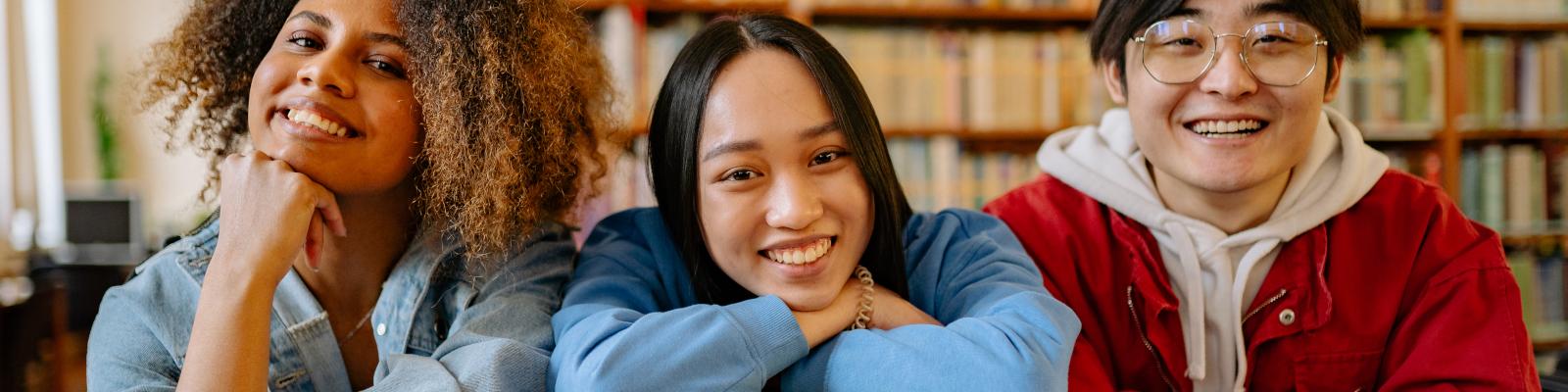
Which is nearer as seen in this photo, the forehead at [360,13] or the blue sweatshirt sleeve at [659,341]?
the blue sweatshirt sleeve at [659,341]

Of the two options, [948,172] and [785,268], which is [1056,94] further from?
[785,268]

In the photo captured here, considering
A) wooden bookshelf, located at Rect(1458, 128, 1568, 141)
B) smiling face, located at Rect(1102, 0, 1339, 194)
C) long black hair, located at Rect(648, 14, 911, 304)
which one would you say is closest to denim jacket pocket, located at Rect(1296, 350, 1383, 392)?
smiling face, located at Rect(1102, 0, 1339, 194)

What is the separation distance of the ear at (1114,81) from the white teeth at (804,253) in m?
0.60

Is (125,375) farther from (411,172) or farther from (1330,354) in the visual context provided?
(1330,354)

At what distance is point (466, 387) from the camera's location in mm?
1013

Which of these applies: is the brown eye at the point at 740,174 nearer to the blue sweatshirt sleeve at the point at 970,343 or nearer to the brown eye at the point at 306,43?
the blue sweatshirt sleeve at the point at 970,343

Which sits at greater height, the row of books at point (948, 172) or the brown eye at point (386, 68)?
the brown eye at point (386, 68)

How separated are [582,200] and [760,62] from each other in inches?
17.8

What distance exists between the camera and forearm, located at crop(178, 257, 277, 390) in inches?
40.3

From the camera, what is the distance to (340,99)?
3.65 feet

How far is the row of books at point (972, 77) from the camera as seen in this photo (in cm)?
315

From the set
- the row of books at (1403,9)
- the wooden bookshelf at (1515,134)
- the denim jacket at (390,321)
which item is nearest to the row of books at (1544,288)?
the wooden bookshelf at (1515,134)

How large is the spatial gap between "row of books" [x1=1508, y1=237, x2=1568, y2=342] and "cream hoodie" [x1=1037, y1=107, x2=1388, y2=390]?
8.45ft

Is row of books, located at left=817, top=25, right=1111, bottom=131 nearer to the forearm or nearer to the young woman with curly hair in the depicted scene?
the young woman with curly hair
